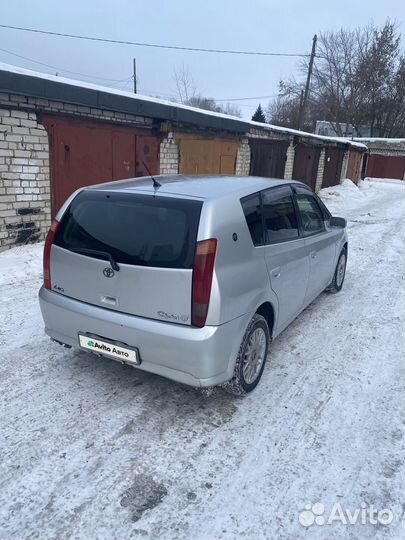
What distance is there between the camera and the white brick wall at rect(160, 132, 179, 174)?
358 inches

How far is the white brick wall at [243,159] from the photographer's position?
1207 cm

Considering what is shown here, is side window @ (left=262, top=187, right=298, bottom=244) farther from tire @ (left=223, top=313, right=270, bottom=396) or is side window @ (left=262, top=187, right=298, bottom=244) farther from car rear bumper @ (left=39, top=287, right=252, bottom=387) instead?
car rear bumper @ (left=39, top=287, right=252, bottom=387)

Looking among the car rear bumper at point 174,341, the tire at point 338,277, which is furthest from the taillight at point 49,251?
the tire at point 338,277

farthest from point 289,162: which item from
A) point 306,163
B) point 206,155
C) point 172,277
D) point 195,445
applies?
point 195,445

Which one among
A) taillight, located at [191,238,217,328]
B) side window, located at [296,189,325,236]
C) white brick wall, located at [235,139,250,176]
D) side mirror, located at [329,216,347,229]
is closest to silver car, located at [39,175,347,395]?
taillight, located at [191,238,217,328]

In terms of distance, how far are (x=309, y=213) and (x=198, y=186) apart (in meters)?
1.73

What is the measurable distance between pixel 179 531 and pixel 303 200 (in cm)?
318

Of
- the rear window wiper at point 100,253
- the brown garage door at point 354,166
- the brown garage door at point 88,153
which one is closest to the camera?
the rear window wiper at point 100,253

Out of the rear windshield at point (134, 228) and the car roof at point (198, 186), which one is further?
the car roof at point (198, 186)

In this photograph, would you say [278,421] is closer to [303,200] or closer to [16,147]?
[303,200]

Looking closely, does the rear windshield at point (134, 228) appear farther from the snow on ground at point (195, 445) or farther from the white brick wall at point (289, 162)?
the white brick wall at point (289, 162)

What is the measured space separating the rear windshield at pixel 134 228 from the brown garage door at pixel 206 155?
7.08 metres

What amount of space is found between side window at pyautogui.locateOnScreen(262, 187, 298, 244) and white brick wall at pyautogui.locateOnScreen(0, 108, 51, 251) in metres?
4.56

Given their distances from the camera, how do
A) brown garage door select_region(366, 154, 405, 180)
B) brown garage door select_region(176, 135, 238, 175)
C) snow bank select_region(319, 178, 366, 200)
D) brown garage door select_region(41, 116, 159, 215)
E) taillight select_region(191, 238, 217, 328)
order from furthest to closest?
brown garage door select_region(366, 154, 405, 180)
snow bank select_region(319, 178, 366, 200)
brown garage door select_region(176, 135, 238, 175)
brown garage door select_region(41, 116, 159, 215)
taillight select_region(191, 238, 217, 328)
